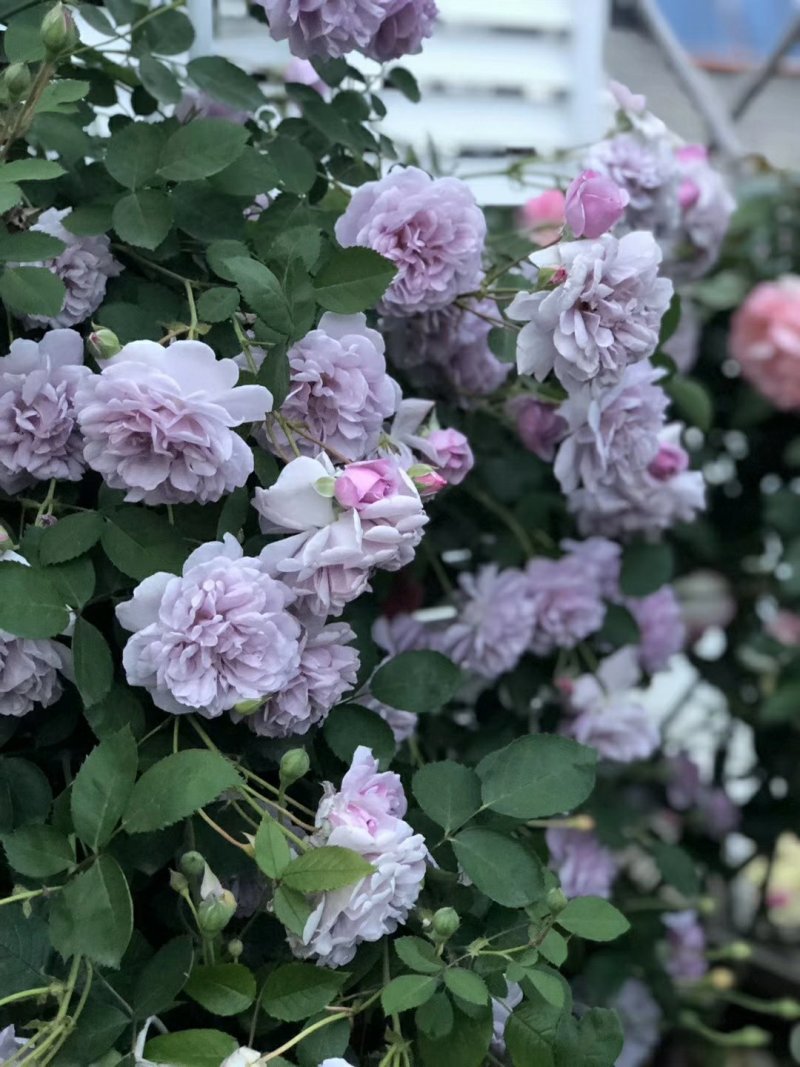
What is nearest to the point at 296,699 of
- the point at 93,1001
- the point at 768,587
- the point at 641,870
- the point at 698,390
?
the point at 93,1001

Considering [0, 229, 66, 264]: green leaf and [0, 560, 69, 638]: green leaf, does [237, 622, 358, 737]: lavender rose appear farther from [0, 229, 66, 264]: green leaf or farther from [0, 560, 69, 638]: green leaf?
[0, 229, 66, 264]: green leaf

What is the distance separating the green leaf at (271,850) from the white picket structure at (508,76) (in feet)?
4.34

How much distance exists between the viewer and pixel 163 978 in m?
0.59

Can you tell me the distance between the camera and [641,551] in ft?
3.41

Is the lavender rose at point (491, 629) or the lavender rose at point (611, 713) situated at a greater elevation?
the lavender rose at point (491, 629)

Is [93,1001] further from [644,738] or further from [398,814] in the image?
[644,738]

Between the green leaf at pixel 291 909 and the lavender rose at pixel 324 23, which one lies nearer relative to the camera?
the green leaf at pixel 291 909

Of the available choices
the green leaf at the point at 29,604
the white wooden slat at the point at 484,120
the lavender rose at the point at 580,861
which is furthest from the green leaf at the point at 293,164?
the white wooden slat at the point at 484,120

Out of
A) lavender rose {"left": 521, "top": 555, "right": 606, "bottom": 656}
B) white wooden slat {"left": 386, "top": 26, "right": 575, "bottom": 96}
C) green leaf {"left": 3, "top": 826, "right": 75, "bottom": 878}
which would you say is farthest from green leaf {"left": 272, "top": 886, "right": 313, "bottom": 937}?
white wooden slat {"left": 386, "top": 26, "right": 575, "bottom": 96}

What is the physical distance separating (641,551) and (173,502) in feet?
1.77

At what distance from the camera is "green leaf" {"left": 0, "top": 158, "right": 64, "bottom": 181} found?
24.0 inches

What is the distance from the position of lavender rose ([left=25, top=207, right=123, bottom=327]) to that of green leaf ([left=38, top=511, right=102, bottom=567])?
136 mm

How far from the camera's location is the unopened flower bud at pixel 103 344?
595 mm

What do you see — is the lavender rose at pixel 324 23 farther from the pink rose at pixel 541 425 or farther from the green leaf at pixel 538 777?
the green leaf at pixel 538 777
